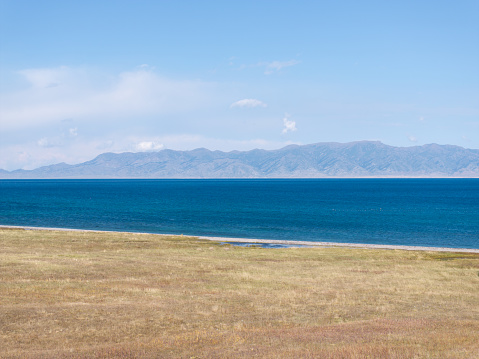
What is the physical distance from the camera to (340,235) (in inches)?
3632

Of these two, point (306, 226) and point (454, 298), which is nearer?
point (454, 298)

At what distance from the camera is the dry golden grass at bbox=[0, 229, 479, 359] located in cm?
1844

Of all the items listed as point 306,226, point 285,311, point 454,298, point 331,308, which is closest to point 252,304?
point 285,311

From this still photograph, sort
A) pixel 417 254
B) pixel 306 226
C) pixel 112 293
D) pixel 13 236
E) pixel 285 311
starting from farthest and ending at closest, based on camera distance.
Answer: pixel 306 226 → pixel 13 236 → pixel 417 254 → pixel 112 293 → pixel 285 311

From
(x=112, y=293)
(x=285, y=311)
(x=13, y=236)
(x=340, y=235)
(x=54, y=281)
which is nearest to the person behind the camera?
(x=285, y=311)

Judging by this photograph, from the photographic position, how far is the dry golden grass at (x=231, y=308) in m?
18.4

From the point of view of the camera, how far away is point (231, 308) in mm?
26438

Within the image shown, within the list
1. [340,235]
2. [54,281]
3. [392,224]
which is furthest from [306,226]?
[54,281]

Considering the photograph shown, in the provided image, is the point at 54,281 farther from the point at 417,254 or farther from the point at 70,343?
the point at 417,254

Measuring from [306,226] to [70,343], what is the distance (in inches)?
3523

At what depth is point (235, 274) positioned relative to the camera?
38.1m

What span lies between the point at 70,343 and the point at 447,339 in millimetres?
15550

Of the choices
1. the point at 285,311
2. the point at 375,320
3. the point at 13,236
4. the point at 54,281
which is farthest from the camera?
the point at 13,236

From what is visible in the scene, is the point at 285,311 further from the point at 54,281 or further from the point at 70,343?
the point at 54,281
